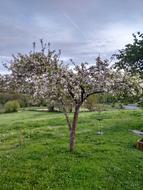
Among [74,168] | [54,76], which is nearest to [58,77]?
[54,76]

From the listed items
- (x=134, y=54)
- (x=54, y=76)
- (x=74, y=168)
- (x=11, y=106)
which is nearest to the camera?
(x=74, y=168)

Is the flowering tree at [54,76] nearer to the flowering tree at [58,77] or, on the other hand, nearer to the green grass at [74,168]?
the flowering tree at [58,77]

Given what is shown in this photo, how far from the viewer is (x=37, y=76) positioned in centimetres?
980

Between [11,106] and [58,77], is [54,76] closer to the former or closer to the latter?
[58,77]

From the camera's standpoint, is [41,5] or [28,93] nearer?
[28,93]

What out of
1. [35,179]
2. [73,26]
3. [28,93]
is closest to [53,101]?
[28,93]

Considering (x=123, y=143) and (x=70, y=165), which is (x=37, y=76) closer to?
(x=70, y=165)

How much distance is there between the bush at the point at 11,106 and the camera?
36.8 m

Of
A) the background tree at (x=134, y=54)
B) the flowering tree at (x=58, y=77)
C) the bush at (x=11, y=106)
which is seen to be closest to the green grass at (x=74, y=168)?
the flowering tree at (x=58, y=77)

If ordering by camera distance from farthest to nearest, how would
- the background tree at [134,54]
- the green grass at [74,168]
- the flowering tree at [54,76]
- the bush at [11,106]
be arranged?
the bush at [11,106] < the background tree at [134,54] < the flowering tree at [54,76] < the green grass at [74,168]

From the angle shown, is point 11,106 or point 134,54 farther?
point 11,106

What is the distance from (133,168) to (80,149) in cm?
253

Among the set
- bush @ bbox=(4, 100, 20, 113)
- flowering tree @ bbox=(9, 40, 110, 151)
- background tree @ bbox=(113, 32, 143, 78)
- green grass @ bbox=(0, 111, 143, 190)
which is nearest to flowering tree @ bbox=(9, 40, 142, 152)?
flowering tree @ bbox=(9, 40, 110, 151)

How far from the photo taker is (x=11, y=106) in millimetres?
37031
